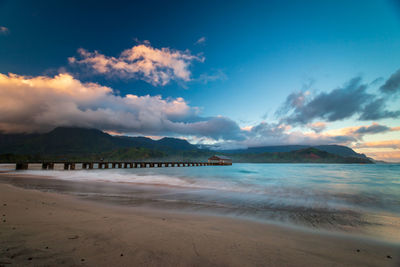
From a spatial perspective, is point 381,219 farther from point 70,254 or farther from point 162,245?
point 70,254

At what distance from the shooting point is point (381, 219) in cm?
739

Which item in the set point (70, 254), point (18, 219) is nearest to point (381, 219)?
point (70, 254)

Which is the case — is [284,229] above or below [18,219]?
below

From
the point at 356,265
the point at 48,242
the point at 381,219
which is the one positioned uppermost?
the point at 48,242

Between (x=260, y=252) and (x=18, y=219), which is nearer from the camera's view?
(x=260, y=252)

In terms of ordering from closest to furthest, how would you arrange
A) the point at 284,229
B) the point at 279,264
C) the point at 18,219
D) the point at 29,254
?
the point at 29,254, the point at 279,264, the point at 18,219, the point at 284,229

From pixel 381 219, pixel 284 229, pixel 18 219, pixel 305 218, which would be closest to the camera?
pixel 18 219

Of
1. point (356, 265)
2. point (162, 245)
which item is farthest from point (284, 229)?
point (162, 245)

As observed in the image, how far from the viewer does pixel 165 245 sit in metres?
3.55

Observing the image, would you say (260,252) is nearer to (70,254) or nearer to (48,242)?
(70,254)

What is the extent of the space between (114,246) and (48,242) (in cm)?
121

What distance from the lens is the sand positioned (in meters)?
2.91

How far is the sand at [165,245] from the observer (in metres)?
2.91

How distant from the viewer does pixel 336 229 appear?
18.8 ft
